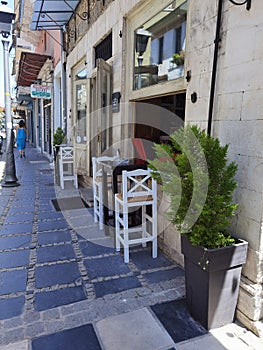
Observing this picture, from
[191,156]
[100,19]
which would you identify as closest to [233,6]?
[191,156]

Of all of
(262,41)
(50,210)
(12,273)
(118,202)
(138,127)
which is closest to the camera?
(262,41)

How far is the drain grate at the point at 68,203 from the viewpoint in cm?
458

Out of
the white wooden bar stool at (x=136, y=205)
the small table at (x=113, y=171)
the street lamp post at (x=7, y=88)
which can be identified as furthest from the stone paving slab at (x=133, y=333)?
the street lamp post at (x=7, y=88)

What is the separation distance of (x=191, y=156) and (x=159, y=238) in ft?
5.11

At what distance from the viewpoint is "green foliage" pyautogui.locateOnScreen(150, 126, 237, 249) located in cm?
178

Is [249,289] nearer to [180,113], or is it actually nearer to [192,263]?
[192,263]

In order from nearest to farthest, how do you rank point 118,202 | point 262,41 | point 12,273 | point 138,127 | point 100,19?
1. point 262,41
2. point 12,273
3. point 118,202
4. point 138,127
5. point 100,19

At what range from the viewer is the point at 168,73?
3080 mm

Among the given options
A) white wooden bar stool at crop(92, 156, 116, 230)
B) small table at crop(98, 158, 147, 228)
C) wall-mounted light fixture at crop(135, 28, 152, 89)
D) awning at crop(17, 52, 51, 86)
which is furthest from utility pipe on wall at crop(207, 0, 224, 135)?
awning at crop(17, 52, 51, 86)

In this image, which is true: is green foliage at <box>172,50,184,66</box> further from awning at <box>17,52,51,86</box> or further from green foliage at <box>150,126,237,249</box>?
awning at <box>17,52,51,86</box>

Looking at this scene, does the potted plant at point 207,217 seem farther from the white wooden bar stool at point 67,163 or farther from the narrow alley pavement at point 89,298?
the white wooden bar stool at point 67,163

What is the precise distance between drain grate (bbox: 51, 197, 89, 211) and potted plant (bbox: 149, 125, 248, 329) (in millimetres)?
2976

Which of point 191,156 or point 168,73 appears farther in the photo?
point 168,73

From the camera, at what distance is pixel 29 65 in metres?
10.1
